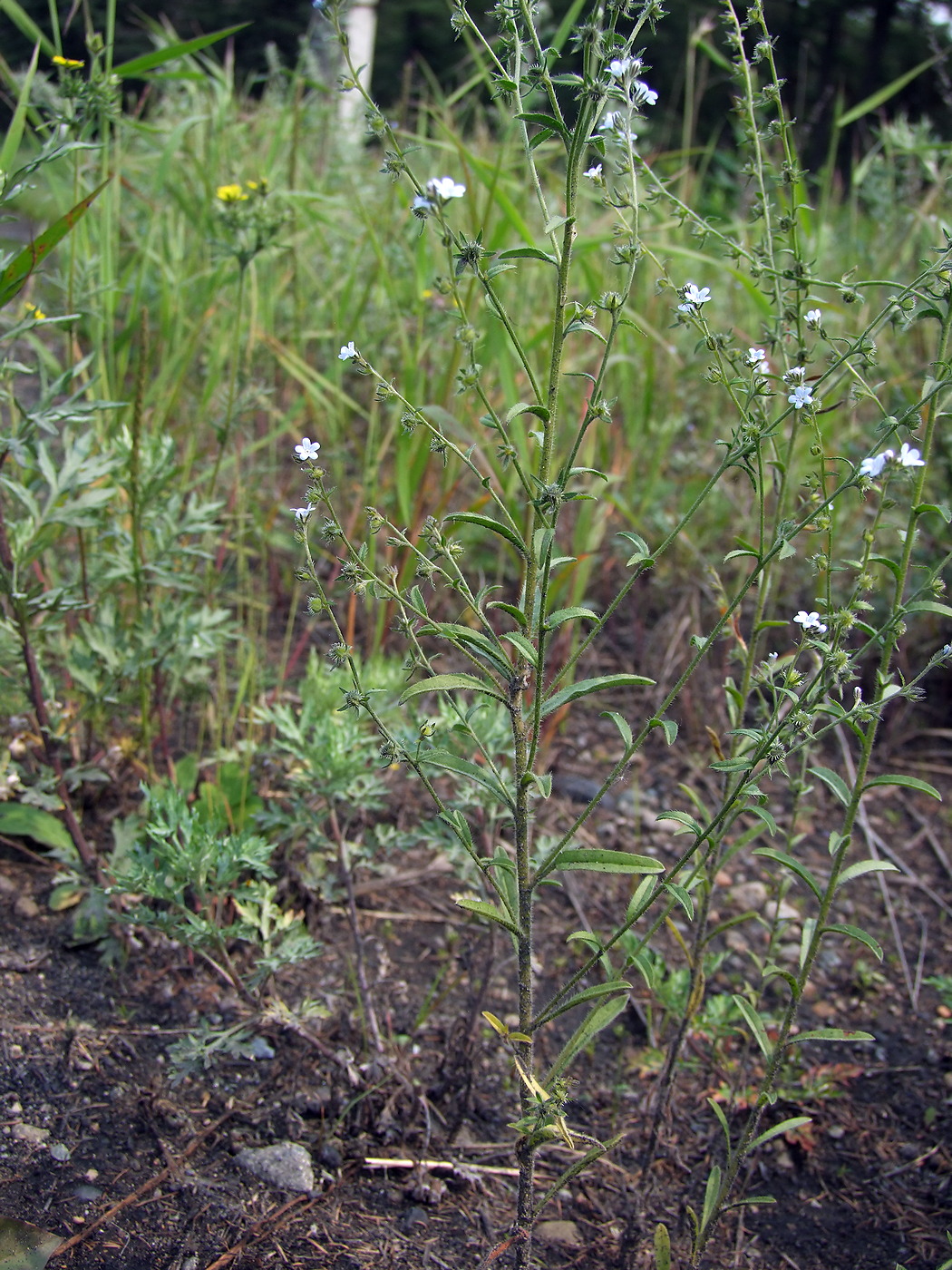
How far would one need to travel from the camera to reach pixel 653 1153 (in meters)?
1.41

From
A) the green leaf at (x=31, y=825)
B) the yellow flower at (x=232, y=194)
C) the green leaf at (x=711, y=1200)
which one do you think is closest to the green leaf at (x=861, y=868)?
the green leaf at (x=711, y=1200)

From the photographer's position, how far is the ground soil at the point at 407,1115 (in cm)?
135

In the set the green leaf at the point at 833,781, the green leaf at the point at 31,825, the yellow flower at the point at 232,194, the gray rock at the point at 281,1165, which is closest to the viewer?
the green leaf at the point at 833,781

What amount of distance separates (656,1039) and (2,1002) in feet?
3.60

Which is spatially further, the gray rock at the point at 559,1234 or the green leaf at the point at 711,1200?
the gray rock at the point at 559,1234

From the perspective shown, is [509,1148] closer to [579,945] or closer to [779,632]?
[579,945]

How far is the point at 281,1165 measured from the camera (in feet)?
4.69

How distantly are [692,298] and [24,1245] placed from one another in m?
1.42

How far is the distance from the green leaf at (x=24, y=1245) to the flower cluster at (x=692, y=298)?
1.39 m

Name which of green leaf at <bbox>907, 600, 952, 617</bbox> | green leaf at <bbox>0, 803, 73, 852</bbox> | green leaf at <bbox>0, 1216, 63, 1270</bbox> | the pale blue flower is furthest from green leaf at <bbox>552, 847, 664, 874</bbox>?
green leaf at <bbox>0, 803, 73, 852</bbox>

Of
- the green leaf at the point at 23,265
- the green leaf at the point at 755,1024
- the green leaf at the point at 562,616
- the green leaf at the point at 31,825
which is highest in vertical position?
the green leaf at the point at 23,265

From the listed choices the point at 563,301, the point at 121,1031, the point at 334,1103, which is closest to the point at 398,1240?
the point at 334,1103

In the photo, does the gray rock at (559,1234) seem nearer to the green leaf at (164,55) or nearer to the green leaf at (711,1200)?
the green leaf at (711,1200)

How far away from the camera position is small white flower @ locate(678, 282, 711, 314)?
3.86 feet
